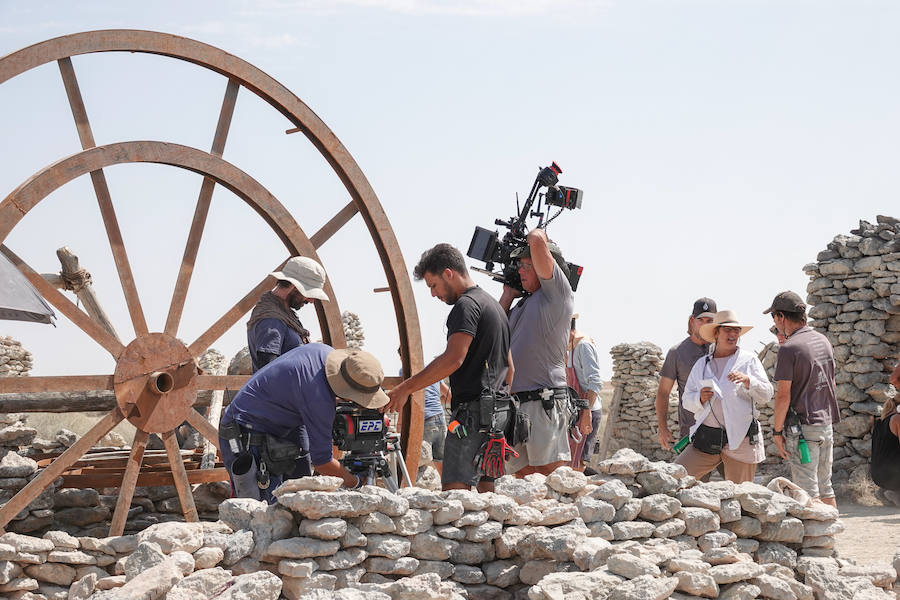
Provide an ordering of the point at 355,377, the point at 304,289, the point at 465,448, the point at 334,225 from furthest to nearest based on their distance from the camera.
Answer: the point at 334,225 < the point at 304,289 < the point at 465,448 < the point at 355,377

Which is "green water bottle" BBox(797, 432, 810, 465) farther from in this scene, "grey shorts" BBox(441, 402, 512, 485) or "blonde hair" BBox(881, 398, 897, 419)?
"blonde hair" BBox(881, 398, 897, 419)

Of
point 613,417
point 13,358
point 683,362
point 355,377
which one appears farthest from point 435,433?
point 13,358

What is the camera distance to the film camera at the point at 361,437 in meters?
4.67

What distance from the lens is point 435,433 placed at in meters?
9.90

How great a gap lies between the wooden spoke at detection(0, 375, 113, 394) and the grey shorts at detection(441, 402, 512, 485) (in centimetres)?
203

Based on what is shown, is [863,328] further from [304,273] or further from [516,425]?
[304,273]

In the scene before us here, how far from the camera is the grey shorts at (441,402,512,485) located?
200 inches

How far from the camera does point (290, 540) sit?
13.5 feet

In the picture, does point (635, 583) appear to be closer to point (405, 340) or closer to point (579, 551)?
point (579, 551)

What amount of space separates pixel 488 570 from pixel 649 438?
10721 millimetres

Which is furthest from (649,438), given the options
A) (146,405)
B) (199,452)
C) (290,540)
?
(290,540)

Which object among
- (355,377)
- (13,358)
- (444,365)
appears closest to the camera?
(355,377)

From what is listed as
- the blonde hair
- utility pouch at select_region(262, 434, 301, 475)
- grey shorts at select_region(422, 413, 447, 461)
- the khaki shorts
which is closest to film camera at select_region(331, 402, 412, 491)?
utility pouch at select_region(262, 434, 301, 475)

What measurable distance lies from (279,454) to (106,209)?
2.01 metres
